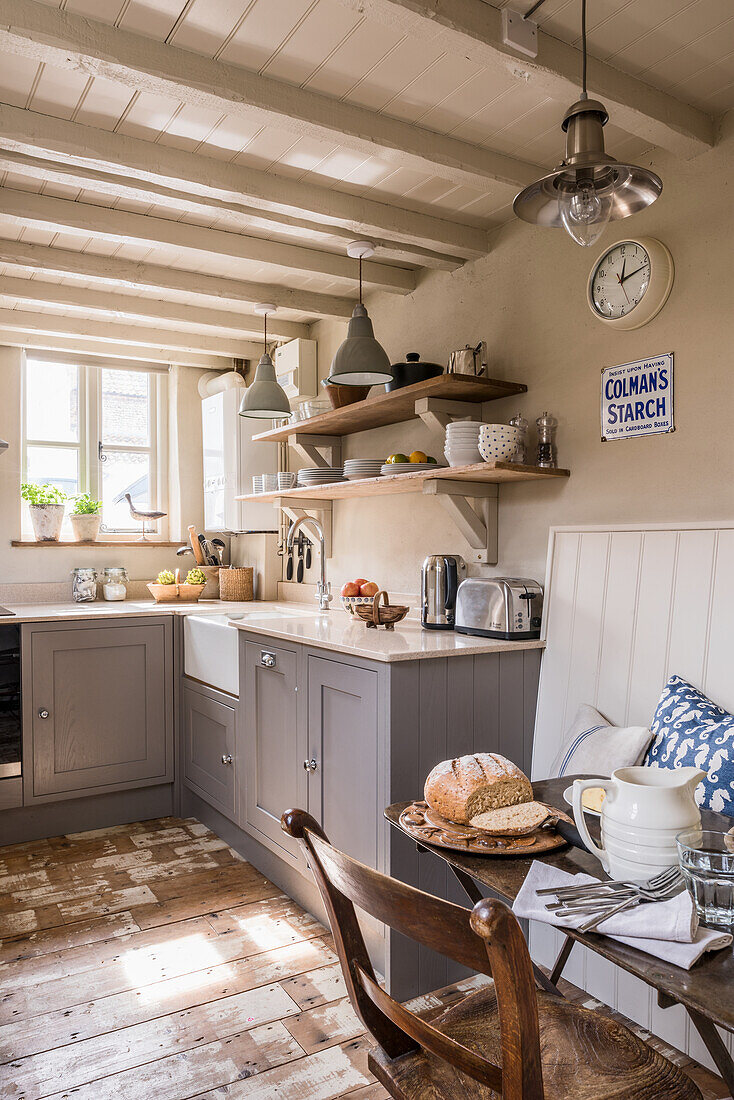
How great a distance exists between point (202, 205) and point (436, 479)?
1.22 m

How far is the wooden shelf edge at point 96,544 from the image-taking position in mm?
4227

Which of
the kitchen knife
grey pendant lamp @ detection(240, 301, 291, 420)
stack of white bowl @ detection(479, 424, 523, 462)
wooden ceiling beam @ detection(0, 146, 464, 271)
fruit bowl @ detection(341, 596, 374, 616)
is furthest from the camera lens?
the kitchen knife

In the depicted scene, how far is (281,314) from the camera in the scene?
4.03m

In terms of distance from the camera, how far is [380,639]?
98.6 inches

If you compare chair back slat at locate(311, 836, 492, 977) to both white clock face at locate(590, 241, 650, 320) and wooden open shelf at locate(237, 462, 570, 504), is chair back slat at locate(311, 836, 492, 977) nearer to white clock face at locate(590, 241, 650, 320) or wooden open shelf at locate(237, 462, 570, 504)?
wooden open shelf at locate(237, 462, 570, 504)

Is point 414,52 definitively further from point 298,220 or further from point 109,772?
point 109,772

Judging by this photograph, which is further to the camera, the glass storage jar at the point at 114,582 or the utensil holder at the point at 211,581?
the utensil holder at the point at 211,581

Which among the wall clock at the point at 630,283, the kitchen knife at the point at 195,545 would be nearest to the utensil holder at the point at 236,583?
the kitchen knife at the point at 195,545

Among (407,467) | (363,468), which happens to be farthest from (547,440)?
(363,468)

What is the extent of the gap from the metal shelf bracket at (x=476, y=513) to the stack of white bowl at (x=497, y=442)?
0.21 meters

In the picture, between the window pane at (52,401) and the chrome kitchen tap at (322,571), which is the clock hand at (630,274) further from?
the window pane at (52,401)

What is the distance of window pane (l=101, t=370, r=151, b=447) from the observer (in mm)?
4570

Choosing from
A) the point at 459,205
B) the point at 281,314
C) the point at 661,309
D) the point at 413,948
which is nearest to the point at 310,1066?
the point at 413,948

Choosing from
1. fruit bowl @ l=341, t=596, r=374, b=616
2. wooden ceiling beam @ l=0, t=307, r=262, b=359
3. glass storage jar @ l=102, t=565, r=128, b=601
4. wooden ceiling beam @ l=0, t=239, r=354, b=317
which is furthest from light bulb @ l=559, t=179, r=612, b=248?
glass storage jar @ l=102, t=565, r=128, b=601
